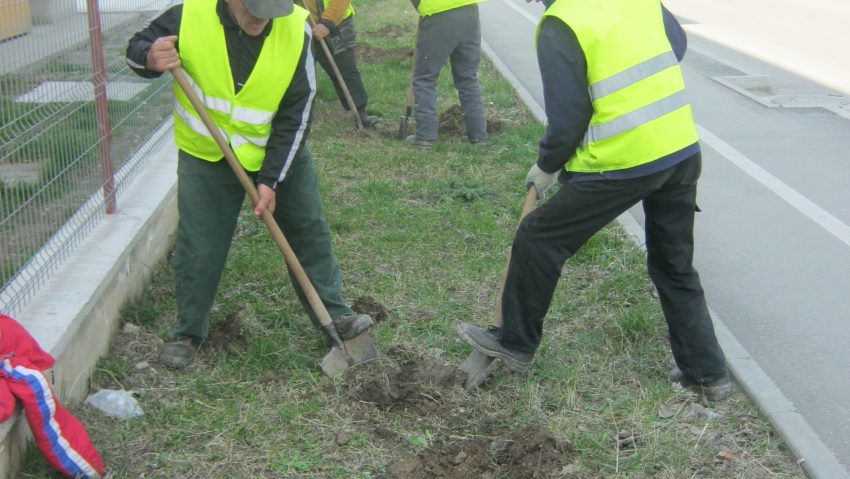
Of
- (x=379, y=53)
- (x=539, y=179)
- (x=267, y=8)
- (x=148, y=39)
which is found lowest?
(x=379, y=53)

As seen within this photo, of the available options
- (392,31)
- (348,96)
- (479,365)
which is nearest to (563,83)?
(479,365)

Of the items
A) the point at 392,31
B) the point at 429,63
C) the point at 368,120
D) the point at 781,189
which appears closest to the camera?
the point at 781,189

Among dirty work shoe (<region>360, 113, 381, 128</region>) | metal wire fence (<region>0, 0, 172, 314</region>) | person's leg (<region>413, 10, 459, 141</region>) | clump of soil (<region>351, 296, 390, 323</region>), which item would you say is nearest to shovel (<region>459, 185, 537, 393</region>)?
clump of soil (<region>351, 296, 390, 323</region>)

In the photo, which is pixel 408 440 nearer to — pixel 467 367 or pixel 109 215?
pixel 467 367

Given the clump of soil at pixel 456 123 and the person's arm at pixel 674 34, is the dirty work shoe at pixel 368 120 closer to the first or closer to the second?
the clump of soil at pixel 456 123

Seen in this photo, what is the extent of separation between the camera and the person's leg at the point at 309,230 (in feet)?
13.6

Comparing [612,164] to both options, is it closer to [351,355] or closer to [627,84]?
[627,84]

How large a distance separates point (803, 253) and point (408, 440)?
3385 mm

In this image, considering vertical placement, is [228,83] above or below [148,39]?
below

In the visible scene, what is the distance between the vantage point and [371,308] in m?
4.79

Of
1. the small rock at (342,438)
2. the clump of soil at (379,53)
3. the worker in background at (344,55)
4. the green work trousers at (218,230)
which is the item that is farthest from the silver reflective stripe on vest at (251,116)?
the clump of soil at (379,53)

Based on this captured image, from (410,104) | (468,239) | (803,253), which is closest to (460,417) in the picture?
(468,239)

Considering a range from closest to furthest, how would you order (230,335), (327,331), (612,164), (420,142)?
(612,164), (327,331), (230,335), (420,142)

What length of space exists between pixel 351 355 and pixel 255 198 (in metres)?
A: 0.85
